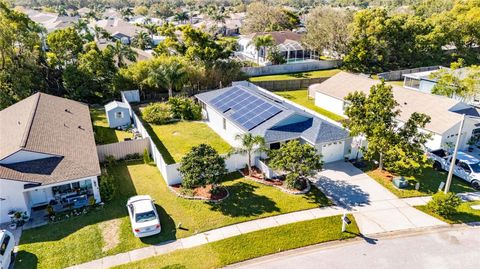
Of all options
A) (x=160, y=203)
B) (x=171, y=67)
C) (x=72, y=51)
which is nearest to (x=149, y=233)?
(x=160, y=203)

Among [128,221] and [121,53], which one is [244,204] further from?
[121,53]

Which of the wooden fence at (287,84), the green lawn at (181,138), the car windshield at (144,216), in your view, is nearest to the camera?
the car windshield at (144,216)

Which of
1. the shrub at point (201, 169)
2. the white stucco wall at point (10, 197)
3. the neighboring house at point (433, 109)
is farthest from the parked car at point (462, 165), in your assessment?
the white stucco wall at point (10, 197)

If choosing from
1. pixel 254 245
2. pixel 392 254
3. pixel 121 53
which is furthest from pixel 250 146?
pixel 121 53

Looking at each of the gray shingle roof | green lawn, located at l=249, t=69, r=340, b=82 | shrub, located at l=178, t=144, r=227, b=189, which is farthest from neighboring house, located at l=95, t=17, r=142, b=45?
shrub, located at l=178, t=144, r=227, b=189

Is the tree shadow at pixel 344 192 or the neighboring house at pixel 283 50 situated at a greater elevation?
the neighboring house at pixel 283 50

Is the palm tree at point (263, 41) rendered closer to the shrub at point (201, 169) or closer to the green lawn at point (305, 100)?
the green lawn at point (305, 100)

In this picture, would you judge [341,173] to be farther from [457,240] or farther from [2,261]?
[2,261]

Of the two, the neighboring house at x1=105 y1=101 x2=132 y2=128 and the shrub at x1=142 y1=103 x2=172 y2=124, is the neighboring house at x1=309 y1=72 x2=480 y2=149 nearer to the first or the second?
the shrub at x1=142 y1=103 x2=172 y2=124
